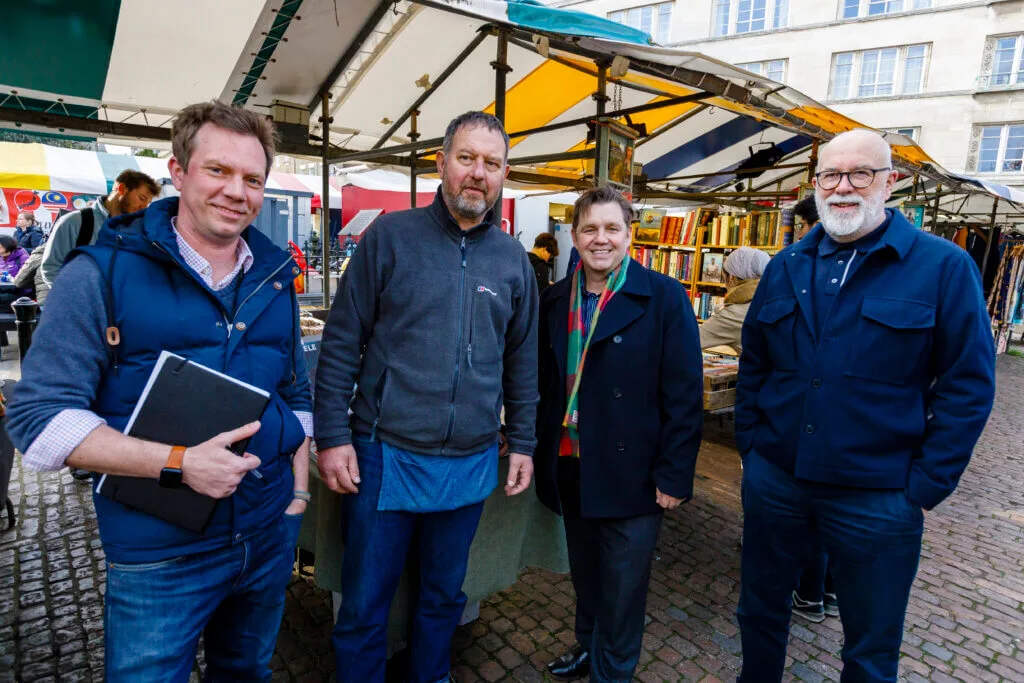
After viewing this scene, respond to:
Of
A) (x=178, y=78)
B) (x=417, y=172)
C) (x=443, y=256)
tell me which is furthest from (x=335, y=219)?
(x=443, y=256)

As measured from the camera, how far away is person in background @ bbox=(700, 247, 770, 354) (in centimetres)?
377

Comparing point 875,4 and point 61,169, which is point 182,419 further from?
point 875,4

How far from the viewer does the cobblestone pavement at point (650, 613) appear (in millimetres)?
2564

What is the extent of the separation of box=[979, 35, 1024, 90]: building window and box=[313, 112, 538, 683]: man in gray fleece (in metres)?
28.8

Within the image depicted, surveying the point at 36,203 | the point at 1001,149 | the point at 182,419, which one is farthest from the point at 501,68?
the point at 1001,149

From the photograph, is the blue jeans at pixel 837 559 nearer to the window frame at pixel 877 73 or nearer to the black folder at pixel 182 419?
the black folder at pixel 182 419

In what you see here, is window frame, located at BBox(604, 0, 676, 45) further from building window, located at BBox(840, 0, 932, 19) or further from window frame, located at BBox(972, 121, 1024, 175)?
window frame, located at BBox(972, 121, 1024, 175)

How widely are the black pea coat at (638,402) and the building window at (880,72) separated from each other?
92.9ft

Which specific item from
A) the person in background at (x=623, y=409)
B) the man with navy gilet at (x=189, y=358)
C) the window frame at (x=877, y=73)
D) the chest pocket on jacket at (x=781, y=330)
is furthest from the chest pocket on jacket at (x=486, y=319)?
the window frame at (x=877, y=73)

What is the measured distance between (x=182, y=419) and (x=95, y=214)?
136 inches

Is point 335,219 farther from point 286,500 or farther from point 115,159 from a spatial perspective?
point 286,500

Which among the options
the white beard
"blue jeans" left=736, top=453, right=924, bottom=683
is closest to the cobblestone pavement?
"blue jeans" left=736, top=453, right=924, bottom=683

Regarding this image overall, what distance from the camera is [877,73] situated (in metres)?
24.0

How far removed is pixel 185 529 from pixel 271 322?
541mm
